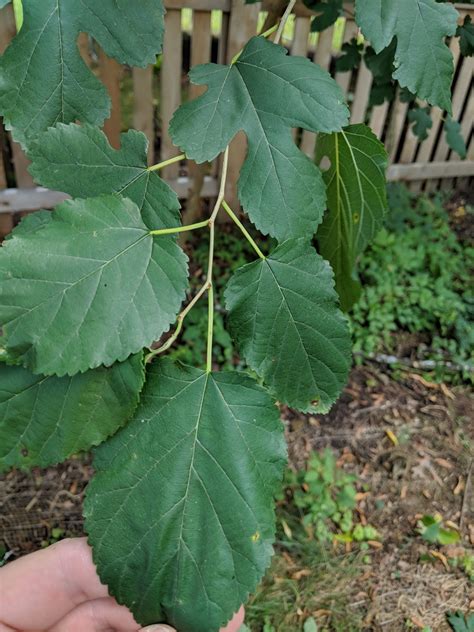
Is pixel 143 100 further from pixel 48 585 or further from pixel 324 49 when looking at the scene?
pixel 48 585

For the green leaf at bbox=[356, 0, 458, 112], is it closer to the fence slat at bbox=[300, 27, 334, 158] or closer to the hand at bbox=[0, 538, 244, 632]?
the hand at bbox=[0, 538, 244, 632]

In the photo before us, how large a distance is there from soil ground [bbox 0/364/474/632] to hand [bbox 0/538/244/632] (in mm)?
820

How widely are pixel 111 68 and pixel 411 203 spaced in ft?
7.02

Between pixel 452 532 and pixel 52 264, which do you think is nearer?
pixel 52 264

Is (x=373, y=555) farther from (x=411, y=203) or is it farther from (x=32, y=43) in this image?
(x=411, y=203)

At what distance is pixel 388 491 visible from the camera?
2479 millimetres

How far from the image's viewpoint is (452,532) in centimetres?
234

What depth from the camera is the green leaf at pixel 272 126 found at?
2.80 feet

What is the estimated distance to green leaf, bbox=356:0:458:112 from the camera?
886mm

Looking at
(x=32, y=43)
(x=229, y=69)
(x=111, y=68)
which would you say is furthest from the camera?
(x=111, y=68)

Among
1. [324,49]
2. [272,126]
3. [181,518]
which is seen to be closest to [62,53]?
[272,126]

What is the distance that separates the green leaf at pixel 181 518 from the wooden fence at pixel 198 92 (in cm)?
151

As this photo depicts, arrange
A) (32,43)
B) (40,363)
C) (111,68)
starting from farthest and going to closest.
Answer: (111,68) < (32,43) < (40,363)

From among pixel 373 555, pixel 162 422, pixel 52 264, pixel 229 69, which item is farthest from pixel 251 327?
pixel 373 555
